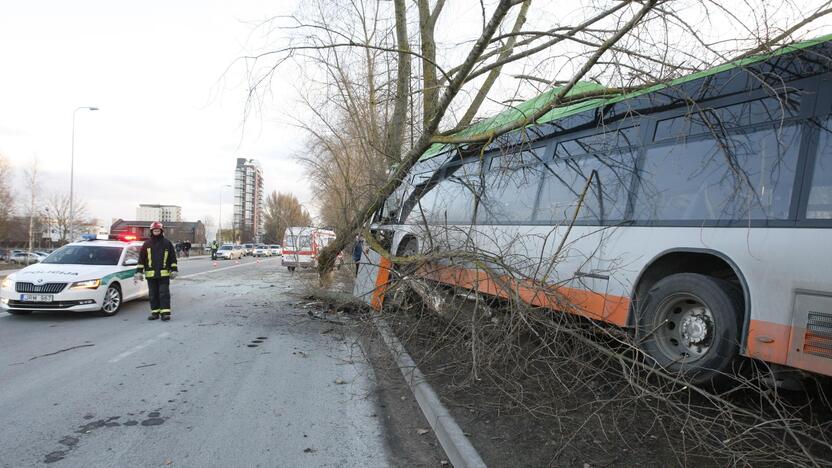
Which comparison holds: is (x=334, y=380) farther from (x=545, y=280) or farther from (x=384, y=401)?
(x=545, y=280)

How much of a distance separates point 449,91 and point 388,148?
3252 mm

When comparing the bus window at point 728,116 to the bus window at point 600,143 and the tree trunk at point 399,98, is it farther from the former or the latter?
the tree trunk at point 399,98

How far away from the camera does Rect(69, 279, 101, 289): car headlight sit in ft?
28.0

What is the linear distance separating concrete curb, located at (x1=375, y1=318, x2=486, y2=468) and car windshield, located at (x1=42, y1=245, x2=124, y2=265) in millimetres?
6967

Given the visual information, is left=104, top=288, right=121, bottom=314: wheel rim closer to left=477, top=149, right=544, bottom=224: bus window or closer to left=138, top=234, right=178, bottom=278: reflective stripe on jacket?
left=138, top=234, right=178, bottom=278: reflective stripe on jacket

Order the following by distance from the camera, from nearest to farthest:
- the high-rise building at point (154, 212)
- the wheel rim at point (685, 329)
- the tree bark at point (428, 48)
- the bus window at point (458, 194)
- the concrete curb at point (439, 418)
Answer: the concrete curb at point (439, 418) → the wheel rim at point (685, 329) → the bus window at point (458, 194) → the tree bark at point (428, 48) → the high-rise building at point (154, 212)

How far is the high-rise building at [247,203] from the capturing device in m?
94.6

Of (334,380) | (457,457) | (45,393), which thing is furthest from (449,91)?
(45,393)

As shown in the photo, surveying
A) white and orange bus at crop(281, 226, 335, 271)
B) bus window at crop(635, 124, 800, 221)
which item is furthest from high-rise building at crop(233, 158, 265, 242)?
bus window at crop(635, 124, 800, 221)

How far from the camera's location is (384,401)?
15.9 feet

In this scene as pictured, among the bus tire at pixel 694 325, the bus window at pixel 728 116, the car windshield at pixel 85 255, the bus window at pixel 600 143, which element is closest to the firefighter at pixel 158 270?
the car windshield at pixel 85 255

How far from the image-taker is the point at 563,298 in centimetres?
459

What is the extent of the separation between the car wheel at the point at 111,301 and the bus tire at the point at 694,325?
9153 mm

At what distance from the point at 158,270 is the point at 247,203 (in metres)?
99.0
